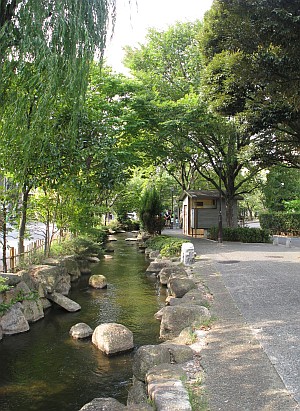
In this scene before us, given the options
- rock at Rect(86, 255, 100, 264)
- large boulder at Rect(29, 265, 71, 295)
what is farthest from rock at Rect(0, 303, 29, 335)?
rock at Rect(86, 255, 100, 264)

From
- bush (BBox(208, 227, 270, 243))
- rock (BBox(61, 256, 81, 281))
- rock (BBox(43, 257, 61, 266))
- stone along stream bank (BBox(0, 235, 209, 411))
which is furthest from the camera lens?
bush (BBox(208, 227, 270, 243))

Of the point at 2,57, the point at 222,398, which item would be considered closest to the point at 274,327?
the point at 222,398

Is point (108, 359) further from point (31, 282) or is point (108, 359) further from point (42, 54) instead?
point (42, 54)

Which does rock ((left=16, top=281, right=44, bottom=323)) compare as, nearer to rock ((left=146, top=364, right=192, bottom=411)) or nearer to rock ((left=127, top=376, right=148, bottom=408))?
rock ((left=127, top=376, right=148, bottom=408))

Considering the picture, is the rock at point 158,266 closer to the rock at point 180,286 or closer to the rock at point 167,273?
the rock at point 167,273

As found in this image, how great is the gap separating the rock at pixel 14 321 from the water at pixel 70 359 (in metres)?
0.17

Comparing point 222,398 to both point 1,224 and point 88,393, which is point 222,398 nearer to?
point 88,393

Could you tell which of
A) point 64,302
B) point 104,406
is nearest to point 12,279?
point 64,302

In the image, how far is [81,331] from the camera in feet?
25.8

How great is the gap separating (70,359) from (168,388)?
3519 mm

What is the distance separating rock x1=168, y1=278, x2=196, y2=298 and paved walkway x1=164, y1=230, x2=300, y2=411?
44cm

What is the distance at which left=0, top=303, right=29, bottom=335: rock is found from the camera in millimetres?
7957

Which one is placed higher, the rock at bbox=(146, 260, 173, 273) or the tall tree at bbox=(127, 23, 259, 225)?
the tall tree at bbox=(127, 23, 259, 225)

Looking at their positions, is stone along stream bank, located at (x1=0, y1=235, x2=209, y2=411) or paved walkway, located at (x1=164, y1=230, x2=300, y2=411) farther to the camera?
stone along stream bank, located at (x1=0, y1=235, x2=209, y2=411)
